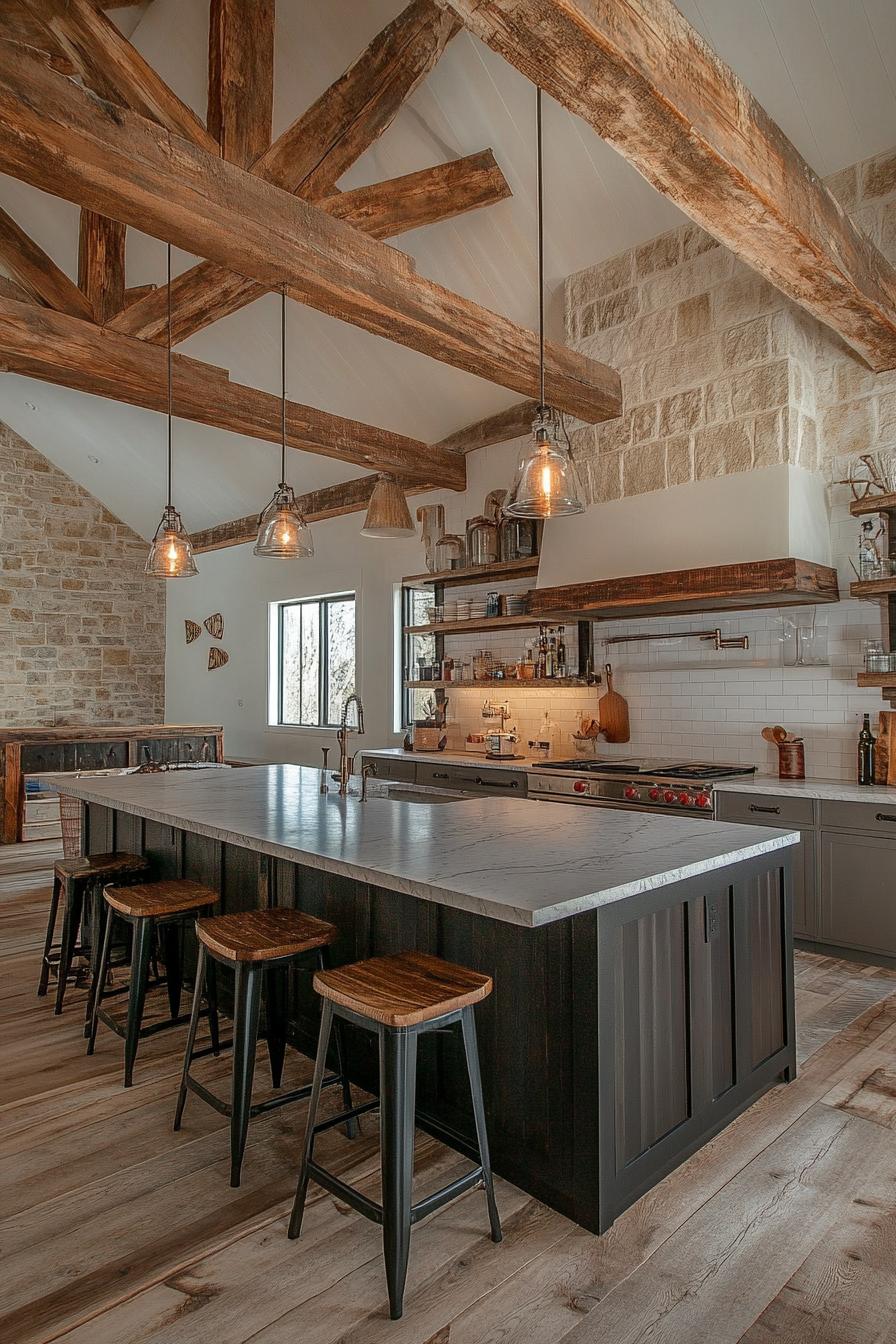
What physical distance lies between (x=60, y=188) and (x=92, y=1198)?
3.10m

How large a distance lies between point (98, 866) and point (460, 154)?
419 centimetres

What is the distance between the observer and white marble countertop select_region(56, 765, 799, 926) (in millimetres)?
1852

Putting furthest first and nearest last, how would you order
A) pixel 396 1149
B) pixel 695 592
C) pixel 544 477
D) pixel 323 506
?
pixel 323 506 < pixel 695 592 < pixel 544 477 < pixel 396 1149

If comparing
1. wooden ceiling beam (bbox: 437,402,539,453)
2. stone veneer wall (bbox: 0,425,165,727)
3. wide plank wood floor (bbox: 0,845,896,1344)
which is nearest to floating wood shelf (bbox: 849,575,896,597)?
wide plank wood floor (bbox: 0,845,896,1344)

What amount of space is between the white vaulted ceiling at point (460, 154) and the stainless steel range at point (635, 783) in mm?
2889

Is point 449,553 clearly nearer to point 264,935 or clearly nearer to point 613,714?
point 613,714

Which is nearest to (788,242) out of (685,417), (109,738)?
(685,417)

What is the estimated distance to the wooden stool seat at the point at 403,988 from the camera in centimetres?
178

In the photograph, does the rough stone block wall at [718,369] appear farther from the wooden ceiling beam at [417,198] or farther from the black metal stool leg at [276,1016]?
the black metal stool leg at [276,1016]

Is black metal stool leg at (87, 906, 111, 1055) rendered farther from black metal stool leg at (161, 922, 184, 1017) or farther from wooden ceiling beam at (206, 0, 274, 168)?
wooden ceiling beam at (206, 0, 274, 168)

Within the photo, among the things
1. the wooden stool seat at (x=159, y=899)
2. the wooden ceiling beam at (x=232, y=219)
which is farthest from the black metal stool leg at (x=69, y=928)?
the wooden ceiling beam at (x=232, y=219)

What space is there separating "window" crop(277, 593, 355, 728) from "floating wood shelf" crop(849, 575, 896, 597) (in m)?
4.71

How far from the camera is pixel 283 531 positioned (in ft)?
12.0

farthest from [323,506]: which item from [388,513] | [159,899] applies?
[159,899]
